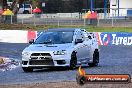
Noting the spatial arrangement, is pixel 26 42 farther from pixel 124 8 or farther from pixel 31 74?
pixel 124 8

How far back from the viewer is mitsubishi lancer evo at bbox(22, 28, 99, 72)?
17.9 metres

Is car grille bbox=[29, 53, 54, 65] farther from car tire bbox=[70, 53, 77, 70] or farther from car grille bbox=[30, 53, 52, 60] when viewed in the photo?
car tire bbox=[70, 53, 77, 70]

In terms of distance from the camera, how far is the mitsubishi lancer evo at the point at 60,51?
17938 millimetres

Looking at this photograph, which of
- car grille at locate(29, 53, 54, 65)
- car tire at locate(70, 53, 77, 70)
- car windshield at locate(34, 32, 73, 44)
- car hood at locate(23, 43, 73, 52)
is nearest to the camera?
car grille at locate(29, 53, 54, 65)

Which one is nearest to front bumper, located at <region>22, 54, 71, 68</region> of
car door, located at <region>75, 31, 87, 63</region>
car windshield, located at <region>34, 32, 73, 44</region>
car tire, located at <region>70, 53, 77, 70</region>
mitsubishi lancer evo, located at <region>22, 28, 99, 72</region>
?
mitsubishi lancer evo, located at <region>22, 28, 99, 72</region>

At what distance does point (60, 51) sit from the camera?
1812 cm

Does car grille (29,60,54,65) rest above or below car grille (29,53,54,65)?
below

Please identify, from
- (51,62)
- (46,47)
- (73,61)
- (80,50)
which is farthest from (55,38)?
(51,62)

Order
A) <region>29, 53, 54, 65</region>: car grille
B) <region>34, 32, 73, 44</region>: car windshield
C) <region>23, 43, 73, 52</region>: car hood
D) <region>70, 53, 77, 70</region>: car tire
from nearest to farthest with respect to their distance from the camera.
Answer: <region>29, 53, 54, 65</region>: car grille, <region>23, 43, 73, 52</region>: car hood, <region>70, 53, 77, 70</region>: car tire, <region>34, 32, 73, 44</region>: car windshield

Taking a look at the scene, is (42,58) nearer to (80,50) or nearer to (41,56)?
(41,56)

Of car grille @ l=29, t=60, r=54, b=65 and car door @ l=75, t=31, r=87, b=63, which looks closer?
car grille @ l=29, t=60, r=54, b=65

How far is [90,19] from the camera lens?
155 ft

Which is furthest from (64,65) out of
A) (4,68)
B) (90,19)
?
(90,19)

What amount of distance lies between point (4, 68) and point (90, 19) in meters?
26.9
